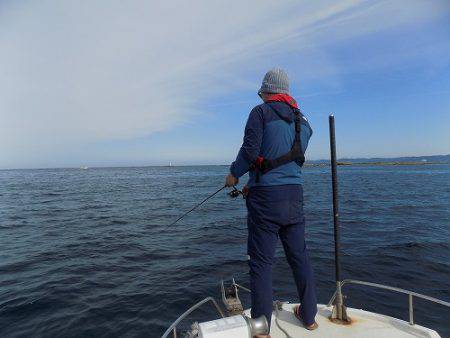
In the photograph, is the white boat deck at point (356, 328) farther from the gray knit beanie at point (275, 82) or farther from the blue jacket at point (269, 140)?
the gray knit beanie at point (275, 82)

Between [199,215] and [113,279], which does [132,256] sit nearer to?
[113,279]

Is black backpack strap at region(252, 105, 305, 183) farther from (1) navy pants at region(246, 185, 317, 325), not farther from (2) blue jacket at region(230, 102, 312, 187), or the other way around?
(1) navy pants at region(246, 185, 317, 325)

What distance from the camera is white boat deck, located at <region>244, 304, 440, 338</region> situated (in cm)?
380

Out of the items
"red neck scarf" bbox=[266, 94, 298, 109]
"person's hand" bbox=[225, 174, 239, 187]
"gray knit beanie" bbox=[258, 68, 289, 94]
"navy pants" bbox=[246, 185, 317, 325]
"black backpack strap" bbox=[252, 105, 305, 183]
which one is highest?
"gray knit beanie" bbox=[258, 68, 289, 94]

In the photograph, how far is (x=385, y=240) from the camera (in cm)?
1432

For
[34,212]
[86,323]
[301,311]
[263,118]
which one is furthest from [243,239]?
[34,212]

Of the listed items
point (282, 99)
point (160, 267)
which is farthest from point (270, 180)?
point (160, 267)

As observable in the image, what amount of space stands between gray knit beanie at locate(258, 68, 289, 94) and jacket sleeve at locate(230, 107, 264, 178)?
0.38m

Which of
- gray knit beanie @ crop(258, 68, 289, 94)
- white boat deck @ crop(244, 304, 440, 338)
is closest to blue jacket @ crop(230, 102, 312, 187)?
gray knit beanie @ crop(258, 68, 289, 94)

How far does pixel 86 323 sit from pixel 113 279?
2.67 metres

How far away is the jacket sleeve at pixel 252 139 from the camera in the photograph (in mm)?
3506

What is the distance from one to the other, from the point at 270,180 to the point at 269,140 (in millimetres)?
444

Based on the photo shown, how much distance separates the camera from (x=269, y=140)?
358 centimetres

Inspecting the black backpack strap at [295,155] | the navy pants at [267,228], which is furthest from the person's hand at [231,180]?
the black backpack strap at [295,155]
